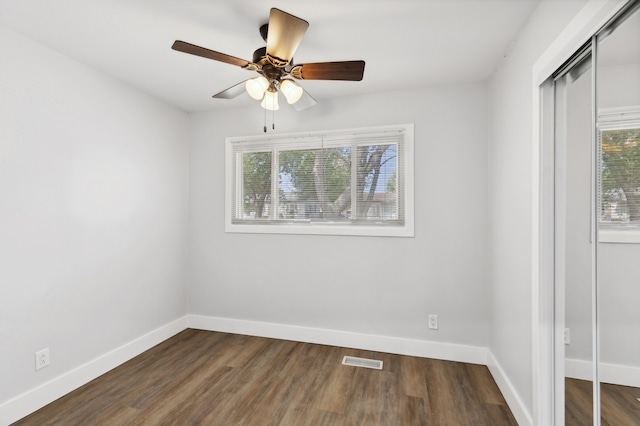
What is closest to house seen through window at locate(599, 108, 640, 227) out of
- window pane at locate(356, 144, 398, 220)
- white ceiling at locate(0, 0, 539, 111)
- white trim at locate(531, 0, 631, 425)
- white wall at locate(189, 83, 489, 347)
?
white trim at locate(531, 0, 631, 425)

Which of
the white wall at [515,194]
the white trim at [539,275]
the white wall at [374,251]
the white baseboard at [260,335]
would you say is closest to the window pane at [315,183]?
the white wall at [374,251]

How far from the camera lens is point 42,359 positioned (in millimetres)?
2141

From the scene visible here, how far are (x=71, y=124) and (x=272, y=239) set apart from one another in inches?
76.8

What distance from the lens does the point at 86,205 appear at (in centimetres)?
245

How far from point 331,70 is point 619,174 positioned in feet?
4.74

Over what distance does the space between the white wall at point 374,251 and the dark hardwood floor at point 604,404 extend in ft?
4.06

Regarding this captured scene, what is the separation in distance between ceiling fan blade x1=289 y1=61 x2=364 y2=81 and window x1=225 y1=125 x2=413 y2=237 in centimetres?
119

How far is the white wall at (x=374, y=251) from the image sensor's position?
2.78 meters

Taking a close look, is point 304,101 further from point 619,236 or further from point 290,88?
point 619,236

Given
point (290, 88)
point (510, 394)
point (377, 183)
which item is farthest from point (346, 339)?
point (290, 88)

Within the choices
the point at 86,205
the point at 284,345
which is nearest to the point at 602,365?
the point at 284,345

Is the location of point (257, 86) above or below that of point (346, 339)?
above

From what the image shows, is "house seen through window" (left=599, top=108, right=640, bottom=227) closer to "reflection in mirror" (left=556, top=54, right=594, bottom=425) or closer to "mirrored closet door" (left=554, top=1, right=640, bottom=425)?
"mirrored closet door" (left=554, top=1, right=640, bottom=425)

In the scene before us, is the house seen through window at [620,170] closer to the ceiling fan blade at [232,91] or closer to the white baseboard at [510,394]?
the white baseboard at [510,394]
